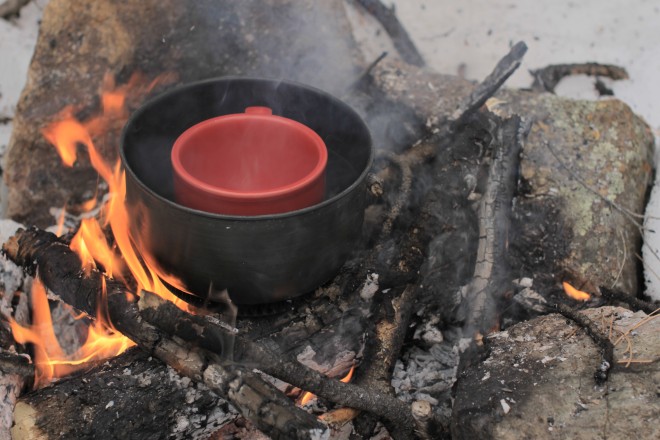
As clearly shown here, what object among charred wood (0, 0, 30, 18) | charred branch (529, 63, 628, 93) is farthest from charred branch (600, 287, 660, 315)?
charred wood (0, 0, 30, 18)

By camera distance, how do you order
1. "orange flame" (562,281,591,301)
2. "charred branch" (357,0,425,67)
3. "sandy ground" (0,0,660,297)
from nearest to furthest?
"orange flame" (562,281,591,301), "sandy ground" (0,0,660,297), "charred branch" (357,0,425,67)

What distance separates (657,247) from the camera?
310cm

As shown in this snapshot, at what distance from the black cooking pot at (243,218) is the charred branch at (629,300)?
117 centimetres

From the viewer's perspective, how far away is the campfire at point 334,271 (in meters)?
1.96

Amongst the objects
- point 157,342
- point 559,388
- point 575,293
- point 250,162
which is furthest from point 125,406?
point 575,293

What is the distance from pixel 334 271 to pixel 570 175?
154 centimetres

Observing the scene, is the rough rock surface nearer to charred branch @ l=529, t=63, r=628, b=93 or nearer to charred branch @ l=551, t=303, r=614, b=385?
charred branch @ l=551, t=303, r=614, b=385

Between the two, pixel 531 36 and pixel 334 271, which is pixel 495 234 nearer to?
pixel 334 271

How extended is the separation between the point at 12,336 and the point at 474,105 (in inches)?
85.5

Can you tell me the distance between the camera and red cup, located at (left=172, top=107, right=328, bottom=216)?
1940 millimetres

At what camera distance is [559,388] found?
2018 millimetres

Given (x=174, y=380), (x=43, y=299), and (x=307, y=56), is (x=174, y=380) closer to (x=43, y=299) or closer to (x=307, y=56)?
(x=43, y=299)

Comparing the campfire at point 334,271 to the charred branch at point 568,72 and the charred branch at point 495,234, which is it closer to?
the charred branch at point 495,234

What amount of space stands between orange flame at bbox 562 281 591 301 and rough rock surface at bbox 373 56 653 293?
40 mm
